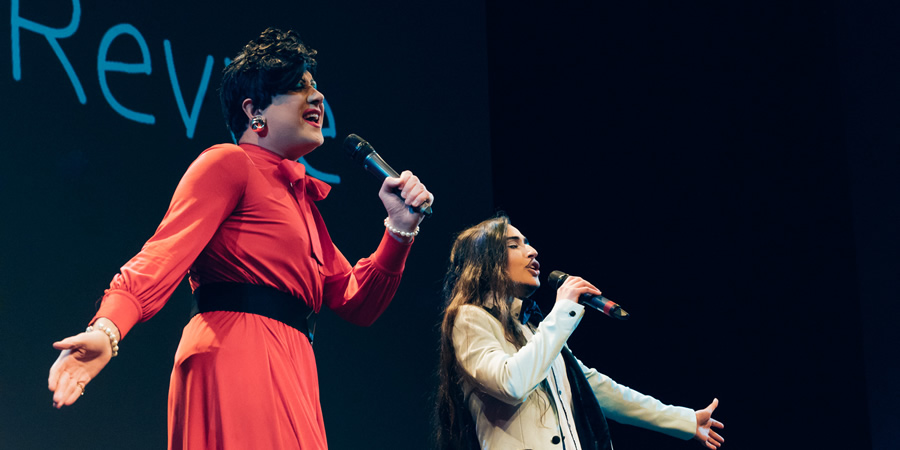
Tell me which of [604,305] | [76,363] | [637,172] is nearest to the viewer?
[76,363]

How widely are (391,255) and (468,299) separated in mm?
916

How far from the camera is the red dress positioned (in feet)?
4.27

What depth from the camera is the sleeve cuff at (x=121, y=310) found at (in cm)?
117

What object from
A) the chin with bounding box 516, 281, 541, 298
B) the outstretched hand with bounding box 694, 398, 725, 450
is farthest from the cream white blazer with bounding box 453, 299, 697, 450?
the outstretched hand with bounding box 694, 398, 725, 450

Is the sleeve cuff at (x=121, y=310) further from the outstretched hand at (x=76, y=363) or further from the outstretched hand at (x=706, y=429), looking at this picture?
the outstretched hand at (x=706, y=429)

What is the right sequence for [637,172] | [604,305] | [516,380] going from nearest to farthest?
[516,380], [604,305], [637,172]

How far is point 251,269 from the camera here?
4.71ft

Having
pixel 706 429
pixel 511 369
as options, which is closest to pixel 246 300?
pixel 511 369

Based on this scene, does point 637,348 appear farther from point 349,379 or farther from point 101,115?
point 101,115

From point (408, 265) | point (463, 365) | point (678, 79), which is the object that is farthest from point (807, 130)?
point (463, 365)

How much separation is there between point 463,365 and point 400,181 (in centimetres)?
91

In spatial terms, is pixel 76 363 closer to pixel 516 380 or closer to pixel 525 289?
pixel 516 380

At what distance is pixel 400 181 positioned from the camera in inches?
60.7

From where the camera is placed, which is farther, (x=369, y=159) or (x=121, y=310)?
(x=369, y=159)
